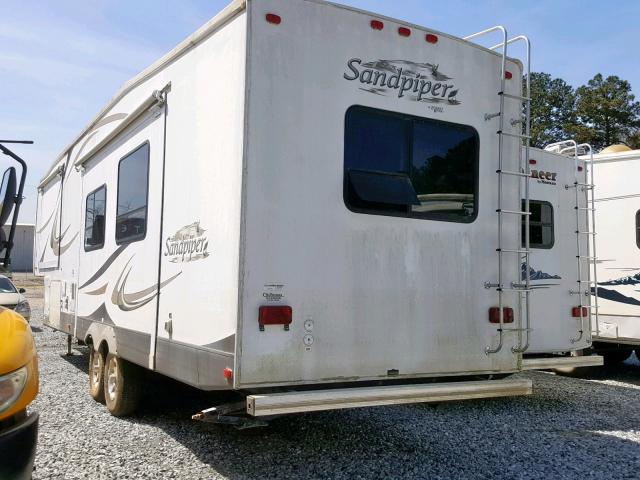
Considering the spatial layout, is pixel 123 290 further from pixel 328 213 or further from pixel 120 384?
pixel 328 213

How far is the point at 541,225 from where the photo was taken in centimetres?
770

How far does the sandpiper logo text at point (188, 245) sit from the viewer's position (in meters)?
4.19

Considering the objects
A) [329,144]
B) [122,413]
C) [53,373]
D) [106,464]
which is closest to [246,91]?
[329,144]

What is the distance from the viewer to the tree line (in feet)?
110

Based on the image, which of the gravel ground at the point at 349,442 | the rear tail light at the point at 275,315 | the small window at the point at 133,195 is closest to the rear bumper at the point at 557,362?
the gravel ground at the point at 349,442

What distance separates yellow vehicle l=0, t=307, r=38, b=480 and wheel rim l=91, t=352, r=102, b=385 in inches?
144

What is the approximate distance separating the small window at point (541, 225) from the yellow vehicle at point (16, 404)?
6184 mm

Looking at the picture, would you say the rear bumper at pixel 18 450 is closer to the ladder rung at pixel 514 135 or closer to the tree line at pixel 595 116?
the ladder rung at pixel 514 135

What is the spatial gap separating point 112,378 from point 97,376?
619mm

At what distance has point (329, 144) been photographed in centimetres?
415

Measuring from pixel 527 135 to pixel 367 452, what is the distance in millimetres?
2808

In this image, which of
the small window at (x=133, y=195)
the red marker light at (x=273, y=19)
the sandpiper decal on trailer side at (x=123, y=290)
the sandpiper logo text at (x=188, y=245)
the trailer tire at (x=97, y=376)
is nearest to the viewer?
the red marker light at (x=273, y=19)

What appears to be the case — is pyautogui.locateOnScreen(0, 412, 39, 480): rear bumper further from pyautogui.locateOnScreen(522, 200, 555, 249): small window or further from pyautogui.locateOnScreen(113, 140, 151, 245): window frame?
pyautogui.locateOnScreen(522, 200, 555, 249): small window

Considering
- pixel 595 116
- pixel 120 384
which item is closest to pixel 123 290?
pixel 120 384
